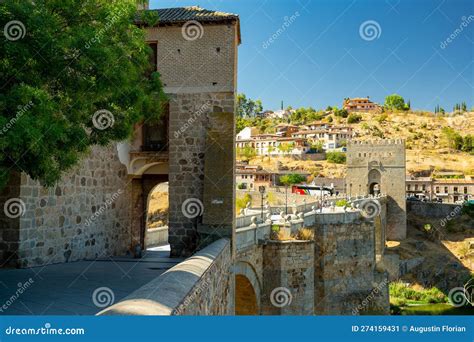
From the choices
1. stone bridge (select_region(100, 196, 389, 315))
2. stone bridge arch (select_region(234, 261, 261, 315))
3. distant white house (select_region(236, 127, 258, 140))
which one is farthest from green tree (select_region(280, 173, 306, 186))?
stone bridge arch (select_region(234, 261, 261, 315))

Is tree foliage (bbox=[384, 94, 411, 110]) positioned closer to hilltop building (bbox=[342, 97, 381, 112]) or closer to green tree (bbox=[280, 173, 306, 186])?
hilltop building (bbox=[342, 97, 381, 112])

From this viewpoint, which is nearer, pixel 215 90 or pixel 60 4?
pixel 60 4

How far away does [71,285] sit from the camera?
25.8ft

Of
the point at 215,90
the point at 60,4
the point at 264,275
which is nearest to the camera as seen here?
the point at 60,4

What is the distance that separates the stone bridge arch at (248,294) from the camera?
1693 cm

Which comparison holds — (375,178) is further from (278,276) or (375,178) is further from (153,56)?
(153,56)

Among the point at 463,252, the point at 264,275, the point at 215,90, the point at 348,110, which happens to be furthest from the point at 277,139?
the point at 215,90

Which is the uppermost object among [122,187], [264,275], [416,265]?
[122,187]

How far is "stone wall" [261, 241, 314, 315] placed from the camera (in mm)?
18328

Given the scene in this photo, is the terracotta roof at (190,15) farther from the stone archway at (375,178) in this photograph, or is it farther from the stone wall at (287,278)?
the stone archway at (375,178)

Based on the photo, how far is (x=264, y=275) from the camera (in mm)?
18469

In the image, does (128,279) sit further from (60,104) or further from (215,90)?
(215,90)

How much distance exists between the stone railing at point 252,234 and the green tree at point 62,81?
8.19 metres

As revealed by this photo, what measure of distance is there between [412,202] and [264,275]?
154 ft
